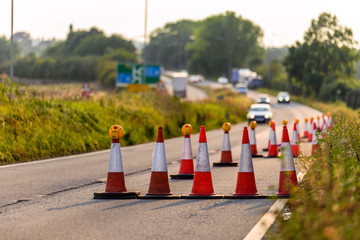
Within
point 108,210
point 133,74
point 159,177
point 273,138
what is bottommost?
point 133,74

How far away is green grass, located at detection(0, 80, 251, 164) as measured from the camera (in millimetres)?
20125

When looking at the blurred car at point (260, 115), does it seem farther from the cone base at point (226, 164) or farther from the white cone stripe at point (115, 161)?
the white cone stripe at point (115, 161)

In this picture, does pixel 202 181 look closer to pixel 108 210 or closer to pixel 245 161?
pixel 245 161

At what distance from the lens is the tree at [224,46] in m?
A: 178

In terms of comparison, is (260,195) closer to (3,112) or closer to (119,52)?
(3,112)

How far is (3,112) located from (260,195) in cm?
1237

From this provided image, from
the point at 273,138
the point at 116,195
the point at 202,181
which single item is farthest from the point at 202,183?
the point at 273,138

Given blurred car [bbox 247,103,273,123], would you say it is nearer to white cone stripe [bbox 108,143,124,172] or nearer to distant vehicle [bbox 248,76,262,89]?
white cone stripe [bbox 108,143,124,172]

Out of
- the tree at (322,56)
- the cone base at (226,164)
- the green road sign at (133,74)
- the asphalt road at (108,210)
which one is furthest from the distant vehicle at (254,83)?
the asphalt road at (108,210)

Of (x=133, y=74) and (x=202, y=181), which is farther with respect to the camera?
(x=133, y=74)

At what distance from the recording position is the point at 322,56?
111812mm

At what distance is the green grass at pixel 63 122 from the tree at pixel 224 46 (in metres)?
141

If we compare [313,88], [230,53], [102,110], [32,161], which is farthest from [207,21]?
[32,161]

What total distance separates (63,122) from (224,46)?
156673 millimetres
